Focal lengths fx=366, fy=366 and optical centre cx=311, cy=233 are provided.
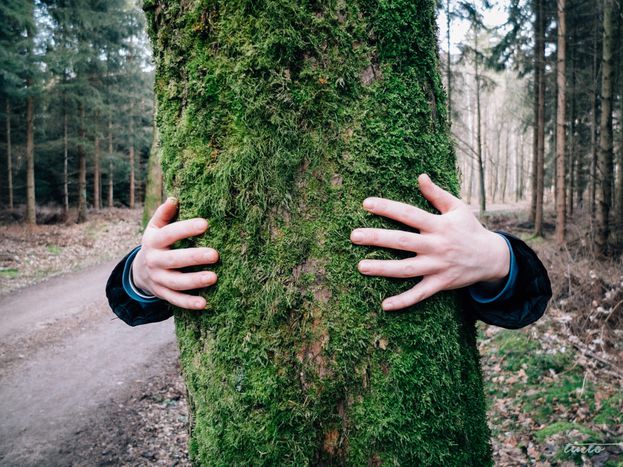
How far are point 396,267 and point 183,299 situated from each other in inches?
29.1

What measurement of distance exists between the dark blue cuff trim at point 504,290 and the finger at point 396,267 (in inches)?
16.2

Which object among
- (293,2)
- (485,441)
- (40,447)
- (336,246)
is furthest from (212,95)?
(40,447)

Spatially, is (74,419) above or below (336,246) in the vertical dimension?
below

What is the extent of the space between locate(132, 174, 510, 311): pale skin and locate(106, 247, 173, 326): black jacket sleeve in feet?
1.42

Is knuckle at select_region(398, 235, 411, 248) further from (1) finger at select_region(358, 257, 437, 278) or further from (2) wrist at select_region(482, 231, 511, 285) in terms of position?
(2) wrist at select_region(482, 231, 511, 285)

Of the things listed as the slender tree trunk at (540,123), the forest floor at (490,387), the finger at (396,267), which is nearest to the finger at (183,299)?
the finger at (396,267)

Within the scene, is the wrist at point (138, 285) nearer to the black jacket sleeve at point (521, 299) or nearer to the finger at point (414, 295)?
the black jacket sleeve at point (521, 299)

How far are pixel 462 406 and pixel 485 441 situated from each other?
303 mm

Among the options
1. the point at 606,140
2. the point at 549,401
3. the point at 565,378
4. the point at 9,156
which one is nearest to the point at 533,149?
the point at 606,140

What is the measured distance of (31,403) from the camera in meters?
4.90

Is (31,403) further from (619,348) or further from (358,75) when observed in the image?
(619,348)

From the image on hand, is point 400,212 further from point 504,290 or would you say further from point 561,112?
point 561,112

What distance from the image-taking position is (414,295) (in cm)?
117

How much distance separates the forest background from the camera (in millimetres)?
4723
